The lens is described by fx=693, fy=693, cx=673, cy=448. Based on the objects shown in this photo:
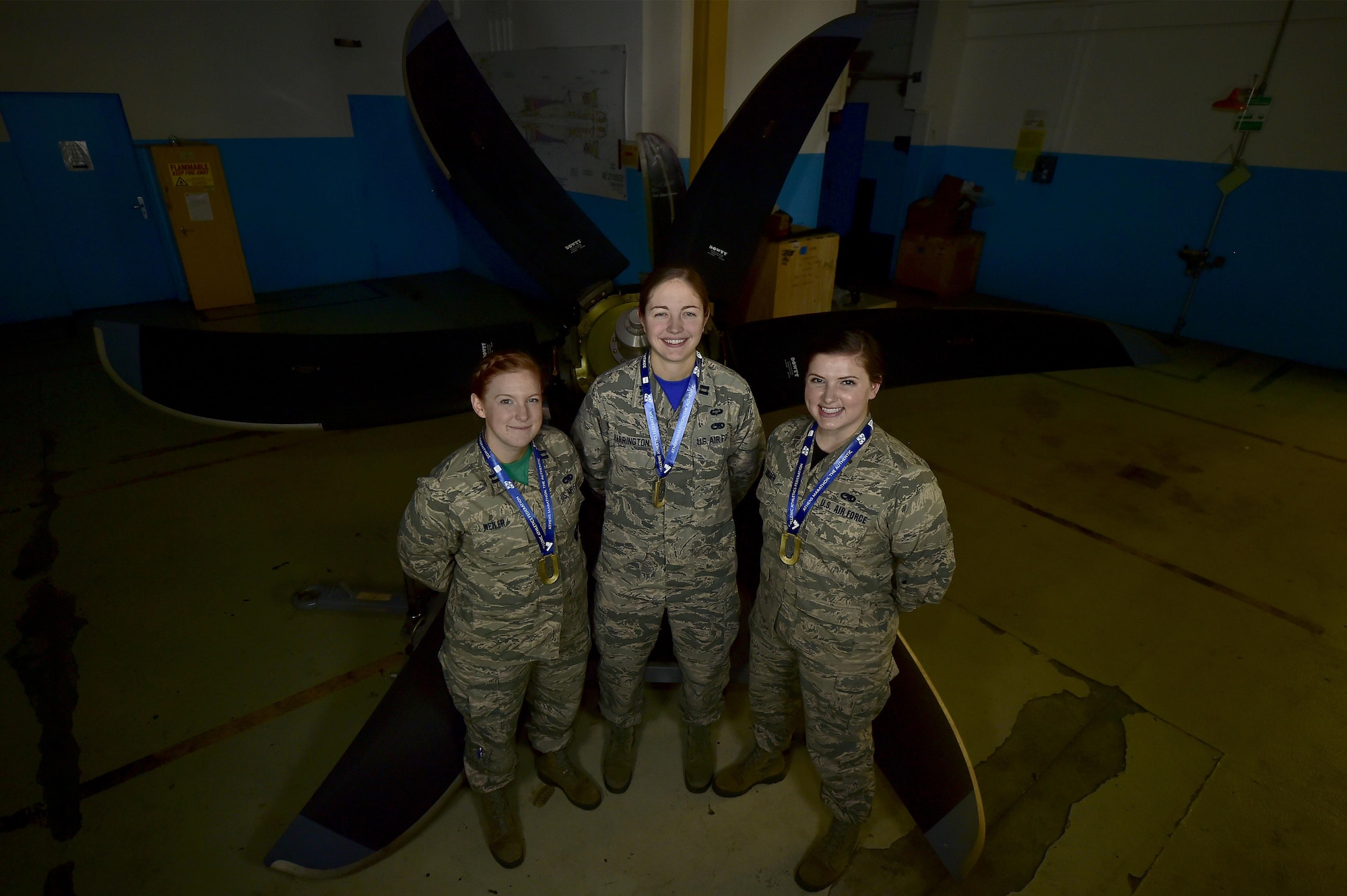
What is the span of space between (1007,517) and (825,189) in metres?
6.42

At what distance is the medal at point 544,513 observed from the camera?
1.75m

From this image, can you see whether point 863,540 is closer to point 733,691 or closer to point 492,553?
point 492,553

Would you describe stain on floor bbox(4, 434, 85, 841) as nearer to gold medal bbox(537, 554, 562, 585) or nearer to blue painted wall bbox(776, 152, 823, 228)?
gold medal bbox(537, 554, 562, 585)

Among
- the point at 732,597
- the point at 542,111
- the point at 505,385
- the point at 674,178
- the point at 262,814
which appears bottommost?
the point at 262,814

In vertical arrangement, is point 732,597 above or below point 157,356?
below

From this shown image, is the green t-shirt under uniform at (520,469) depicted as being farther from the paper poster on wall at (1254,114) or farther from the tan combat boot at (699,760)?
the paper poster on wall at (1254,114)

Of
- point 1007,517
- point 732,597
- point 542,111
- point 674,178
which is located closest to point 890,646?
point 732,597

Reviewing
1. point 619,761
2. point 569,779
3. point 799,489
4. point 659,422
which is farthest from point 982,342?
point 569,779

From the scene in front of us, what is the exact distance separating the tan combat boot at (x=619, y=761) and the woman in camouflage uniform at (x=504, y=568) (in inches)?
11.1

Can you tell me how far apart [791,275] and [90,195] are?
21.3ft

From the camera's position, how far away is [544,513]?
183 centimetres

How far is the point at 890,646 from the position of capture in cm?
184

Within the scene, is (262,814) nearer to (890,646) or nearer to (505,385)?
(505,385)

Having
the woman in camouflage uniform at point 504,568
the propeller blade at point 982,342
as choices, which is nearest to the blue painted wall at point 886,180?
the propeller blade at point 982,342
